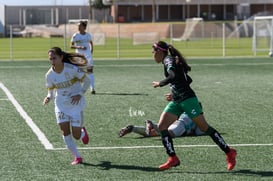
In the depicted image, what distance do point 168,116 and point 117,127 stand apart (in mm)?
3880

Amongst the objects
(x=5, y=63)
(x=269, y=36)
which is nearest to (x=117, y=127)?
(x=5, y=63)

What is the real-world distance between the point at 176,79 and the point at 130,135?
325 centimetres

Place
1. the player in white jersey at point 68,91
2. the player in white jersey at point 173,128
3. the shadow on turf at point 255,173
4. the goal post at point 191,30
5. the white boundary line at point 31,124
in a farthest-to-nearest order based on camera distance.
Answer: the goal post at point 191,30 < the player in white jersey at point 173,128 < the white boundary line at point 31,124 < the player in white jersey at point 68,91 < the shadow on turf at point 255,173

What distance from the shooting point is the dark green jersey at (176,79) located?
9.36 m

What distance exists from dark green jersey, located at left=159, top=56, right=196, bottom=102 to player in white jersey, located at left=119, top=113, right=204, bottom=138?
2397 millimetres

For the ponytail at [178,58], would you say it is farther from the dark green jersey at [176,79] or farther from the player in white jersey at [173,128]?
the player in white jersey at [173,128]

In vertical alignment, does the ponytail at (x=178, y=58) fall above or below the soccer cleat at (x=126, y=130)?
above

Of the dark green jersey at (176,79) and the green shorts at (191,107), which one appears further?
the green shorts at (191,107)

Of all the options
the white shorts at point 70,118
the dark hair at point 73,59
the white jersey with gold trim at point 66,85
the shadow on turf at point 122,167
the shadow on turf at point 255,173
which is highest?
the dark hair at point 73,59

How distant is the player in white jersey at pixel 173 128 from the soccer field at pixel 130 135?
0.42 feet

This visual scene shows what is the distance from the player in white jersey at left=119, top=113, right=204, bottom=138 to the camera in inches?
470

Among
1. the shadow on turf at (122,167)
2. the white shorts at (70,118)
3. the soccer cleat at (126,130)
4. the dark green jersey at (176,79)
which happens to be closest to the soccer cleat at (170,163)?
the shadow on turf at (122,167)

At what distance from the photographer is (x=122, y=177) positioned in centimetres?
909

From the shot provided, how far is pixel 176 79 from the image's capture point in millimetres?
9414
